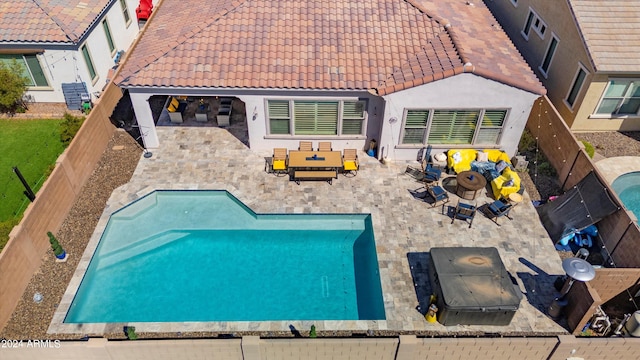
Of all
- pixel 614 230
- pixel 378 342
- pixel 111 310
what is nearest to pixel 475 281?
pixel 378 342

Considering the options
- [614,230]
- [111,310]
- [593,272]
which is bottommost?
[111,310]

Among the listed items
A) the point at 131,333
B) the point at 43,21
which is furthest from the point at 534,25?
the point at 43,21

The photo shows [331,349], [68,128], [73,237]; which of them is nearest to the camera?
[331,349]

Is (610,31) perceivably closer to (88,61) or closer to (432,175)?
(432,175)

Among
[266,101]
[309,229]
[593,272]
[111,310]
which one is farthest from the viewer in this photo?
[266,101]

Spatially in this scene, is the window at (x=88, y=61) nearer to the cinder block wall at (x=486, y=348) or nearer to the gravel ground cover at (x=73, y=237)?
the gravel ground cover at (x=73, y=237)

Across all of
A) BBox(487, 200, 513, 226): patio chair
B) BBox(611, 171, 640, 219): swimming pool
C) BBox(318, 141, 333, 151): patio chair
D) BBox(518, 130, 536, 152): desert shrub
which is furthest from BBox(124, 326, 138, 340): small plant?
BBox(611, 171, 640, 219): swimming pool

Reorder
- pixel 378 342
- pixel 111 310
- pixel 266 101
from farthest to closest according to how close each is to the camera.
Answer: pixel 266 101
pixel 111 310
pixel 378 342

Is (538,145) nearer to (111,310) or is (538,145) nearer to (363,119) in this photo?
(363,119)
